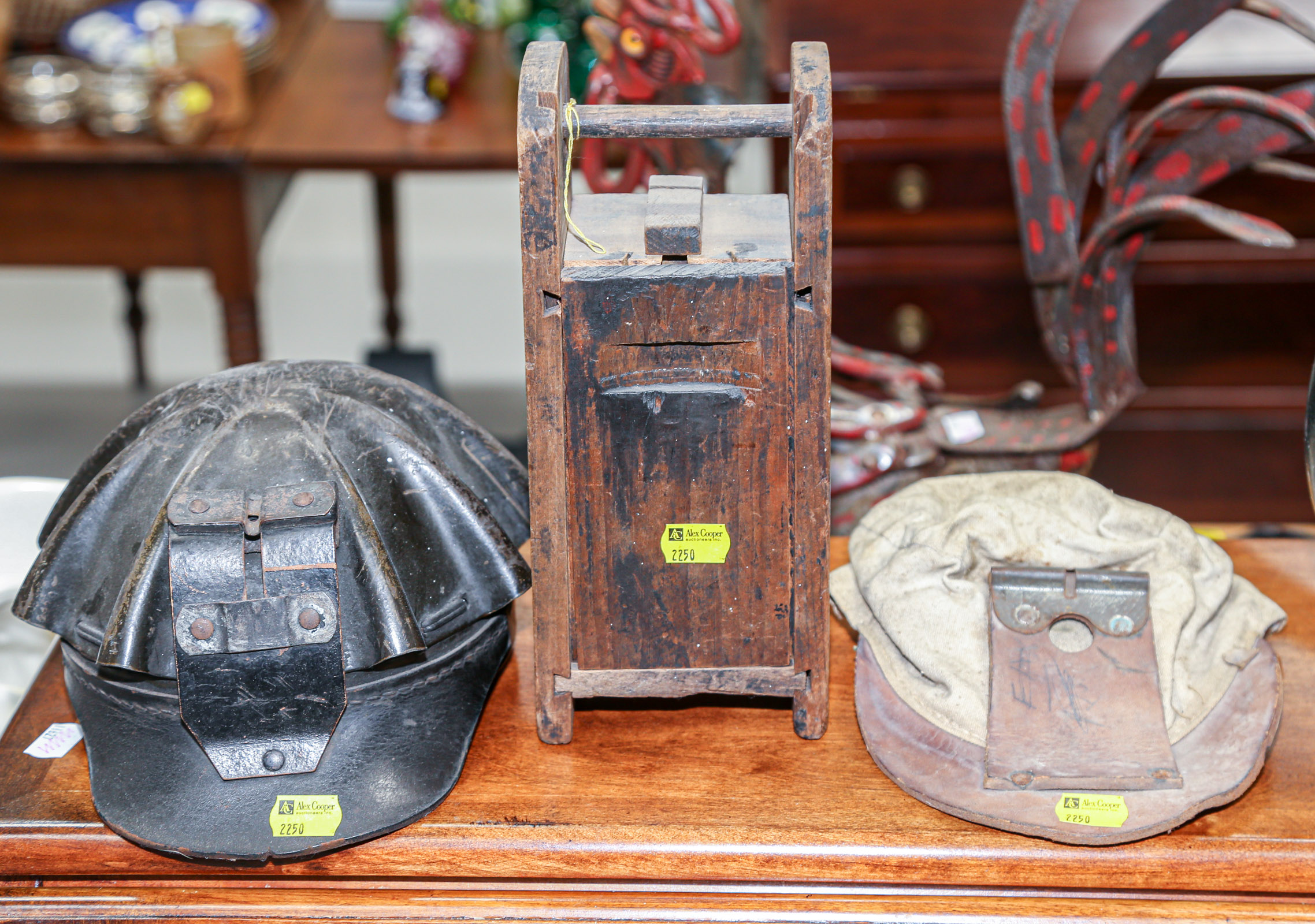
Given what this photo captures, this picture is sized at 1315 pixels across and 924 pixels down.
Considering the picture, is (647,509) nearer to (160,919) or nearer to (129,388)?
(160,919)

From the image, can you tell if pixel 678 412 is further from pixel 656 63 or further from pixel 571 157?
pixel 656 63

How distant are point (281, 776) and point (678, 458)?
433 millimetres

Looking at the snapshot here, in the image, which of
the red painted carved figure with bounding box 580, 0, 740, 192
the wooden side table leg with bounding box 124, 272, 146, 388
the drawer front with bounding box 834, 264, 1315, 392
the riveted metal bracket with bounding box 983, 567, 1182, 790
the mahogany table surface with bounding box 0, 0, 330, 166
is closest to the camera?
the riveted metal bracket with bounding box 983, 567, 1182, 790

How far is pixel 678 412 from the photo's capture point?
1.21 metres

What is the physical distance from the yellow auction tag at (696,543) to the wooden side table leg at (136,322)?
253 cm

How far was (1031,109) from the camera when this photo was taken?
66.1 inches

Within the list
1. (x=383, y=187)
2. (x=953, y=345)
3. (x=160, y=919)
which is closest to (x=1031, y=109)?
(x=953, y=345)

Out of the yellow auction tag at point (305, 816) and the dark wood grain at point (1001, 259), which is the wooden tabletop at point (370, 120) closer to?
the dark wood grain at point (1001, 259)

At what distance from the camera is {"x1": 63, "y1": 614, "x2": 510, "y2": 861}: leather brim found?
3.94ft

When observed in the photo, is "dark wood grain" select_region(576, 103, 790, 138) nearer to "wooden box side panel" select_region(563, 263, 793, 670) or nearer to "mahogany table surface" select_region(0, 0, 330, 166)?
"wooden box side panel" select_region(563, 263, 793, 670)

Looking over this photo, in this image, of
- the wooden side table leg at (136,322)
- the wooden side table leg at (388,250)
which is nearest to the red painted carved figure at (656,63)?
the wooden side table leg at (388,250)

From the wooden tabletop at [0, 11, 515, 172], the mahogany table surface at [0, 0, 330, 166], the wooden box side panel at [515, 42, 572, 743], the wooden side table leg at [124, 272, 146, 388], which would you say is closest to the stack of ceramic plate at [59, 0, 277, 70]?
the wooden tabletop at [0, 11, 515, 172]

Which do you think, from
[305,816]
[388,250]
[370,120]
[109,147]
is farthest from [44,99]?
[305,816]

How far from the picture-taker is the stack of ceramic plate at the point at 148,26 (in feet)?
8.52
